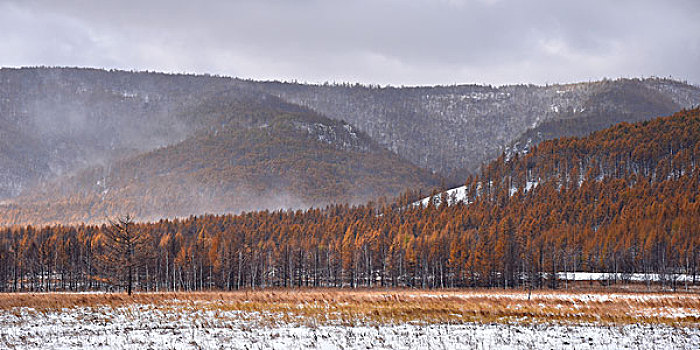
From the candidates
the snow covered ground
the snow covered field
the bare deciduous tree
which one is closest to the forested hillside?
the bare deciduous tree

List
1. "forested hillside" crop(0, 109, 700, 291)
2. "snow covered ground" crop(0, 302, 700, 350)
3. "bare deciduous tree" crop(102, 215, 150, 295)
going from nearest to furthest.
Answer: "snow covered ground" crop(0, 302, 700, 350), "bare deciduous tree" crop(102, 215, 150, 295), "forested hillside" crop(0, 109, 700, 291)

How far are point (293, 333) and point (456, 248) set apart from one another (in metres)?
97.6

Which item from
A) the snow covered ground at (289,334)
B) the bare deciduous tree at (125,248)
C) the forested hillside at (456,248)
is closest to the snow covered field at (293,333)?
the snow covered ground at (289,334)

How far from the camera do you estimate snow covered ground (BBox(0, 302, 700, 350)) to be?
19484mm

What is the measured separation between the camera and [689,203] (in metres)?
136

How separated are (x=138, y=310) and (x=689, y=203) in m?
138

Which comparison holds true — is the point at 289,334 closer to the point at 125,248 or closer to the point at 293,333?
the point at 293,333

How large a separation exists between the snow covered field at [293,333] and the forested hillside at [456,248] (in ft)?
193

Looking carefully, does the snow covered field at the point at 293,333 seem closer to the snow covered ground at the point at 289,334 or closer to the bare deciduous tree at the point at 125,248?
the snow covered ground at the point at 289,334

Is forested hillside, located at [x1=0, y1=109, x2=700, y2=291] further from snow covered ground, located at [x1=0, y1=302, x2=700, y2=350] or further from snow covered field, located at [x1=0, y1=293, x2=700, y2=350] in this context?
snow covered ground, located at [x1=0, y1=302, x2=700, y2=350]

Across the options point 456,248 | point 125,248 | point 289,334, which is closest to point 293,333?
point 289,334

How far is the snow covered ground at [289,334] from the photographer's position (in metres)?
19.5

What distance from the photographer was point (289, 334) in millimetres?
21688

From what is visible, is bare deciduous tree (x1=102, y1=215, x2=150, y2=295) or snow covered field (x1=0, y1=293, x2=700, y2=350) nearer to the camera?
snow covered field (x1=0, y1=293, x2=700, y2=350)
